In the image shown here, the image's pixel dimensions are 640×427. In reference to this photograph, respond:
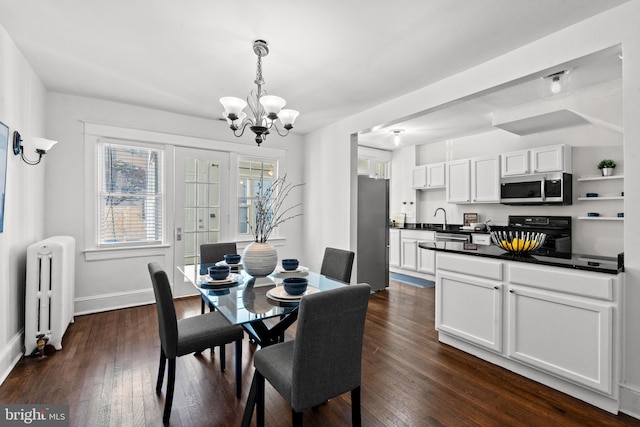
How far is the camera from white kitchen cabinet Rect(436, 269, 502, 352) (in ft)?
8.19

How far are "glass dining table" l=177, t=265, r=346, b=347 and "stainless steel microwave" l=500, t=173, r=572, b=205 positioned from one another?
3.62 m

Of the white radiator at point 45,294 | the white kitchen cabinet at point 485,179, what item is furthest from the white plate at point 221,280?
the white kitchen cabinet at point 485,179

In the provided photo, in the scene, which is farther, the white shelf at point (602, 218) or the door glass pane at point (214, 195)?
the door glass pane at point (214, 195)

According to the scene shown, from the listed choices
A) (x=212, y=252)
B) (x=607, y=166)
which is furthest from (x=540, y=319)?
(x=212, y=252)

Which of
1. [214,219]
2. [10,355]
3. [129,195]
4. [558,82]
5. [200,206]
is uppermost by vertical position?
[558,82]

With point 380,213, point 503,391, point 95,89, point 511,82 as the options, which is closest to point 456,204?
point 380,213

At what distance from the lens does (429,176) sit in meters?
→ 6.04

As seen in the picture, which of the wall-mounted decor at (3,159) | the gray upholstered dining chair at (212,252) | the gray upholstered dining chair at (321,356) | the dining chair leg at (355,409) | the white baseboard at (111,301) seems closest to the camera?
the gray upholstered dining chair at (321,356)

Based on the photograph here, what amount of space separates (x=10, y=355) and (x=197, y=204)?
2474mm

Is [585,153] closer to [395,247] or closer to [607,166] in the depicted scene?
[607,166]

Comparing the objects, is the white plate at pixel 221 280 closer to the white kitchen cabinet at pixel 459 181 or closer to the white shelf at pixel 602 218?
the white kitchen cabinet at pixel 459 181

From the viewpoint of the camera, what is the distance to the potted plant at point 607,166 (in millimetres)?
3791

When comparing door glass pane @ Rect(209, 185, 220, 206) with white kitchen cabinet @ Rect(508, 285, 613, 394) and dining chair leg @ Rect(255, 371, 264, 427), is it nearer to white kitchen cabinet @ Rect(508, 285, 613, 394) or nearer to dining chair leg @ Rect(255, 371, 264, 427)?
dining chair leg @ Rect(255, 371, 264, 427)

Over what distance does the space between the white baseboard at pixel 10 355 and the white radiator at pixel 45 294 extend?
0.17 ft
